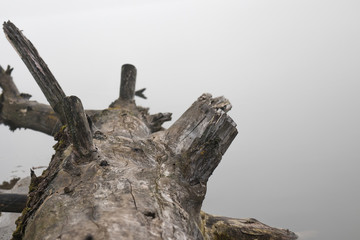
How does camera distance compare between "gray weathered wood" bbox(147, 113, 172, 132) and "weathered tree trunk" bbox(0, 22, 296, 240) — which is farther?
"gray weathered wood" bbox(147, 113, 172, 132)

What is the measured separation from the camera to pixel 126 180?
1783 millimetres

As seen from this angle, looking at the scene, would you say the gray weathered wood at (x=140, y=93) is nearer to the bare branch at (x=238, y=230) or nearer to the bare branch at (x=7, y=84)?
the bare branch at (x=7, y=84)

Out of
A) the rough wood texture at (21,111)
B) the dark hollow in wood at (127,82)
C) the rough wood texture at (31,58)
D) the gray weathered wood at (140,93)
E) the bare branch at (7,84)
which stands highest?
the gray weathered wood at (140,93)

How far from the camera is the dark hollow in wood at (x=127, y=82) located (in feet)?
17.7

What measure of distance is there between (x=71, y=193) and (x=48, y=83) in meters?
1.14

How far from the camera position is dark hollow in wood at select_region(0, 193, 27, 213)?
3383mm

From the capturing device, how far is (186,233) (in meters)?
1.51

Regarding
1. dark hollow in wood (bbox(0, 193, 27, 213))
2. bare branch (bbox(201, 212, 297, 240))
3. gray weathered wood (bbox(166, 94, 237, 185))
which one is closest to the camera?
gray weathered wood (bbox(166, 94, 237, 185))

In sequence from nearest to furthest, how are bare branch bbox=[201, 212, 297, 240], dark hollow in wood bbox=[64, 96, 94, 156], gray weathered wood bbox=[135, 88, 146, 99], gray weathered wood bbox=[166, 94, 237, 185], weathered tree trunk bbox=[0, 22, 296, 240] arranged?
weathered tree trunk bbox=[0, 22, 296, 240], dark hollow in wood bbox=[64, 96, 94, 156], gray weathered wood bbox=[166, 94, 237, 185], bare branch bbox=[201, 212, 297, 240], gray weathered wood bbox=[135, 88, 146, 99]

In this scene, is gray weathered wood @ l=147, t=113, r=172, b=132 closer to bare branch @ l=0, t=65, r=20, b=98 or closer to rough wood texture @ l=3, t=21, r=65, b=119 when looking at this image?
rough wood texture @ l=3, t=21, r=65, b=119

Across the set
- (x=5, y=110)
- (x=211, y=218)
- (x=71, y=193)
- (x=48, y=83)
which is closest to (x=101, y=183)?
(x=71, y=193)

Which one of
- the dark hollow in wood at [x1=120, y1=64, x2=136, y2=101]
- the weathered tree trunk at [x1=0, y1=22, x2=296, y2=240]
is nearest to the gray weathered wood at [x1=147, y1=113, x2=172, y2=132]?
the dark hollow in wood at [x1=120, y1=64, x2=136, y2=101]

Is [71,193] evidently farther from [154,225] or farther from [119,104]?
[119,104]

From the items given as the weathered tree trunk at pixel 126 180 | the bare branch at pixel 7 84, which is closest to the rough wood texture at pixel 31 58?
the weathered tree trunk at pixel 126 180
